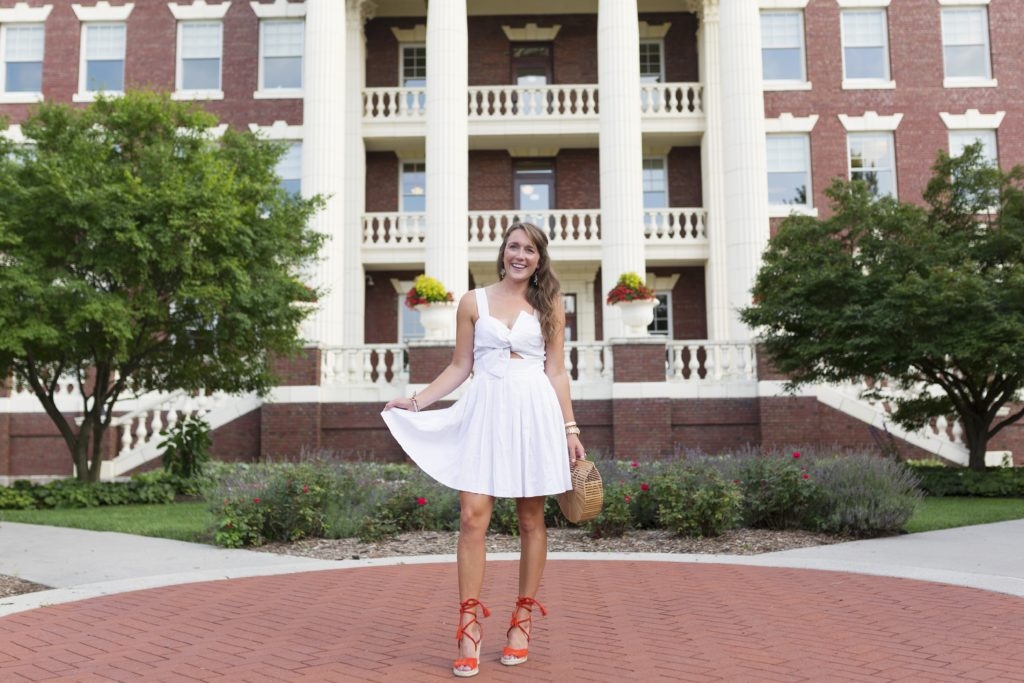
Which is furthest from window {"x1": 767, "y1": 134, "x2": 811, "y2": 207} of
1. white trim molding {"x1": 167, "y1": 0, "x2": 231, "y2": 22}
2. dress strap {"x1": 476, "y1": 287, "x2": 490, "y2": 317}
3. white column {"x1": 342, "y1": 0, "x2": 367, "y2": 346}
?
dress strap {"x1": 476, "y1": 287, "x2": 490, "y2": 317}

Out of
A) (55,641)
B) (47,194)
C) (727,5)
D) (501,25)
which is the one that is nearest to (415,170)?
(501,25)

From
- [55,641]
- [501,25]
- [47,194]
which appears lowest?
[55,641]

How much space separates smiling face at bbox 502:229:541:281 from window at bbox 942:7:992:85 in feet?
78.4

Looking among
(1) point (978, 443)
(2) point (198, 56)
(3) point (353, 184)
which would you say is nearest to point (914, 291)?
(1) point (978, 443)

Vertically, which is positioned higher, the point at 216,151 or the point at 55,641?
the point at 216,151

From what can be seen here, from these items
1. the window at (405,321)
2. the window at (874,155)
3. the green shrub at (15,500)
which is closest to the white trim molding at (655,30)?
the window at (874,155)

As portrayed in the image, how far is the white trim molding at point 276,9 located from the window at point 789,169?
44.1ft

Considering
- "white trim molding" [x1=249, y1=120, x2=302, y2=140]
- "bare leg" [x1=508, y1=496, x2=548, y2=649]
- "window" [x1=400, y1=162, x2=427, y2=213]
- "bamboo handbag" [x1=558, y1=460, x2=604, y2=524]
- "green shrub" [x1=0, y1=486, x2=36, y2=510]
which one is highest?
"white trim molding" [x1=249, y1=120, x2=302, y2=140]

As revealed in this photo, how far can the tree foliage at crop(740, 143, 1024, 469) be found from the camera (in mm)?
12414

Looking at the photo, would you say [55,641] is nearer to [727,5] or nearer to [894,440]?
[894,440]

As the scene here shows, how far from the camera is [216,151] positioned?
45.3ft

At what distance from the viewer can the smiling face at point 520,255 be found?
4496 millimetres

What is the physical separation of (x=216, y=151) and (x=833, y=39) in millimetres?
17590

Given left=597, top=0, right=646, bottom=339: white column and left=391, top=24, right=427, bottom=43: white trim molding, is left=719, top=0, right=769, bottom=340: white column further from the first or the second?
left=391, top=24, right=427, bottom=43: white trim molding
